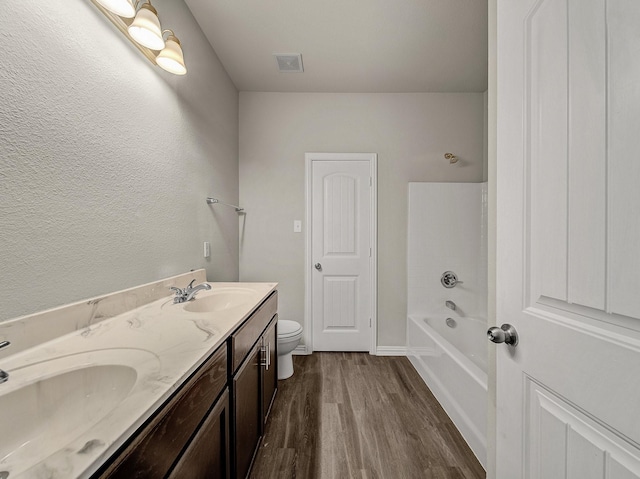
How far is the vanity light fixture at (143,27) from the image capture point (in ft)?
3.39

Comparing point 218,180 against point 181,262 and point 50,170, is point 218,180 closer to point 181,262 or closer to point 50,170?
point 181,262

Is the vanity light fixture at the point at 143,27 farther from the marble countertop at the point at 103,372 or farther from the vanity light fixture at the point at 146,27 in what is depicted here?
the marble countertop at the point at 103,372

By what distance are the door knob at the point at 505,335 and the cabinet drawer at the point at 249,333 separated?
Result: 0.85 m

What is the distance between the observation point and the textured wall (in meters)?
0.83

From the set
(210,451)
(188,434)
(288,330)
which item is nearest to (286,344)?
(288,330)

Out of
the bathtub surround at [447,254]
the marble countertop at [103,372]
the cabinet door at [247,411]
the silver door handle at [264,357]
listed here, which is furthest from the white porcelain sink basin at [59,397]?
the bathtub surround at [447,254]

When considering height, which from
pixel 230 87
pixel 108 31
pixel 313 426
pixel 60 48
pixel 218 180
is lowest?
pixel 313 426

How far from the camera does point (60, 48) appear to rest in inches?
37.4

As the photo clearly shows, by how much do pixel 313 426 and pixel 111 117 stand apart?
191cm

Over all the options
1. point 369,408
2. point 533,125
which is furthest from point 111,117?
point 369,408

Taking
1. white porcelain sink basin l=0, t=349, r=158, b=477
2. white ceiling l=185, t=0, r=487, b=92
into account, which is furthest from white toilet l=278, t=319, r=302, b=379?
white ceiling l=185, t=0, r=487, b=92

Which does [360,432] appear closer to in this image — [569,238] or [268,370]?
[268,370]

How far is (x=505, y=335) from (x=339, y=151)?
7.79 feet

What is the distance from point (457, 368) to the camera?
175 centimetres
